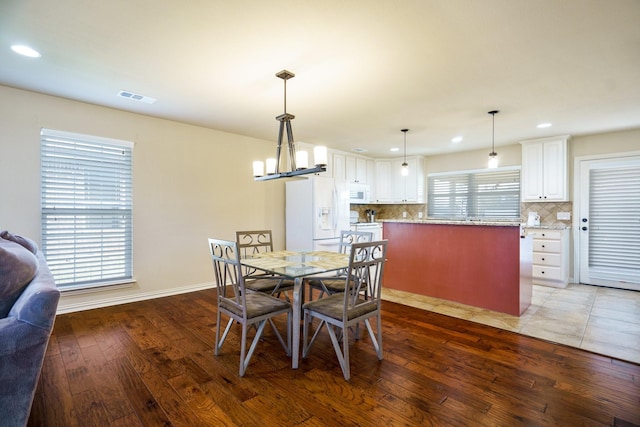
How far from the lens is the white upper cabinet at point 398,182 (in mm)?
6465

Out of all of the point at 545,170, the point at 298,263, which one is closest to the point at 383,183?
the point at 545,170

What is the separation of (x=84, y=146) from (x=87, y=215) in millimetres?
803

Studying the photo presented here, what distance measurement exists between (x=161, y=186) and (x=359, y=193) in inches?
146

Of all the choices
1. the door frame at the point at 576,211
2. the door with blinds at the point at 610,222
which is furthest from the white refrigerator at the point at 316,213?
the door with blinds at the point at 610,222

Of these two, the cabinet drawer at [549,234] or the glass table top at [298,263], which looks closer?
the glass table top at [298,263]

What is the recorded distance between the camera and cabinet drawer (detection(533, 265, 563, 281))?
4664 millimetres

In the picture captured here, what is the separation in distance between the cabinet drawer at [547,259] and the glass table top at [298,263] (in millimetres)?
3733

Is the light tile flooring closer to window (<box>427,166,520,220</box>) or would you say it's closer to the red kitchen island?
the red kitchen island

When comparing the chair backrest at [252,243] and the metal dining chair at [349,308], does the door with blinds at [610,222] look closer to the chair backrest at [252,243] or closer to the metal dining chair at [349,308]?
the metal dining chair at [349,308]

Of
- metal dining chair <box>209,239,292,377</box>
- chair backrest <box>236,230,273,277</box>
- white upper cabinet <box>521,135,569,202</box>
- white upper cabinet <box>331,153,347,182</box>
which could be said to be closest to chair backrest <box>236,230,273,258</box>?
chair backrest <box>236,230,273,277</box>

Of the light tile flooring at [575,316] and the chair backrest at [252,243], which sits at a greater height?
the chair backrest at [252,243]

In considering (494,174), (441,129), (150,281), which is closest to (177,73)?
(150,281)

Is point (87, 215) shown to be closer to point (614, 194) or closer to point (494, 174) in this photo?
point (494, 174)

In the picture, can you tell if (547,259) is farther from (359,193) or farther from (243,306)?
(243,306)
